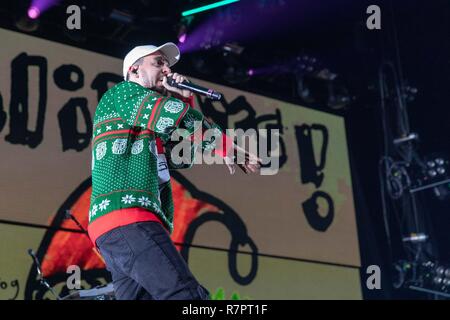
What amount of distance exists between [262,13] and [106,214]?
3896mm

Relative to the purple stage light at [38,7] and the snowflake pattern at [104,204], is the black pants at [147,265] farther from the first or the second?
the purple stage light at [38,7]

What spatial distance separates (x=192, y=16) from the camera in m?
5.45

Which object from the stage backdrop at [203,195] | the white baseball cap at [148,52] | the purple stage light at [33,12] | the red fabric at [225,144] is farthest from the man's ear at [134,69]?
the purple stage light at [33,12]

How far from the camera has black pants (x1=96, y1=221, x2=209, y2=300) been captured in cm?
210

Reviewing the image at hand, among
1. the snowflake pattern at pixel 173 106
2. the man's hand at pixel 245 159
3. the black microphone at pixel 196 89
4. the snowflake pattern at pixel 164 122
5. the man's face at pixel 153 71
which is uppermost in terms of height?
the man's face at pixel 153 71

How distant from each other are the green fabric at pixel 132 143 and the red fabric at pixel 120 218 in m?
0.02

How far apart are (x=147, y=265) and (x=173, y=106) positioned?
584 millimetres

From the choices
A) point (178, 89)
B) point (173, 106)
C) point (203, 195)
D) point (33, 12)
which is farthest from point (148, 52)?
point (203, 195)

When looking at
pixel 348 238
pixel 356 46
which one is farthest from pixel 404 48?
pixel 348 238

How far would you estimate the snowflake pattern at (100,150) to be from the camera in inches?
92.7

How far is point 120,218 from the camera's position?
2.23 meters
